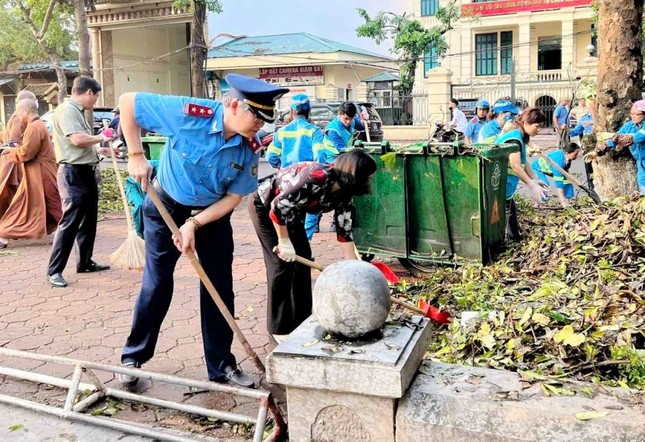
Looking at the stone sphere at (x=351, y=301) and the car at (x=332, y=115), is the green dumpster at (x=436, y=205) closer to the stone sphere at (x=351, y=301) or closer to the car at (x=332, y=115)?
the stone sphere at (x=351, y=301)

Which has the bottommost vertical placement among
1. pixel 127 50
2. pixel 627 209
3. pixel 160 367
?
pixel 160 367

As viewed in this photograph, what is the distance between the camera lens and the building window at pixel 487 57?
113ft

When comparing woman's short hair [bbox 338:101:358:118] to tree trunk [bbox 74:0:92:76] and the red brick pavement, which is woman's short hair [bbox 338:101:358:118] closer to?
the red brick pavement

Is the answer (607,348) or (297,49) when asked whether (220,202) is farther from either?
(297,49)

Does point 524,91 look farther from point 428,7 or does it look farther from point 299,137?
point 299,137

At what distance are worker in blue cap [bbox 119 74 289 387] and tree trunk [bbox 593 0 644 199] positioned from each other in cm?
448

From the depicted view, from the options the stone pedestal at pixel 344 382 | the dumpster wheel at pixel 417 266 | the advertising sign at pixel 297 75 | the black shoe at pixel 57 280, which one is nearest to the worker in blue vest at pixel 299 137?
the dumpster wheel at pixel 417 266

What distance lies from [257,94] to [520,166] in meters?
3.53

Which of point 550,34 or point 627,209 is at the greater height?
point 550,34

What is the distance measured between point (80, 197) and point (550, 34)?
107 ft

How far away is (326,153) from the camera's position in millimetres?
6613

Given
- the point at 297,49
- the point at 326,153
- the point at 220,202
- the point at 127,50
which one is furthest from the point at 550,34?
the point at 220,202

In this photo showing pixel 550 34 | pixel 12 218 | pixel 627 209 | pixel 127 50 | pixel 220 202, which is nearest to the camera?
pixel 220 202

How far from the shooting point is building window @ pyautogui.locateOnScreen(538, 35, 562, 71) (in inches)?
1323
